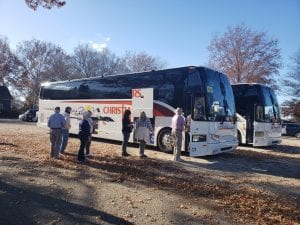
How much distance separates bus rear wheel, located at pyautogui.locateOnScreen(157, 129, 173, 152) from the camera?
15.5 m

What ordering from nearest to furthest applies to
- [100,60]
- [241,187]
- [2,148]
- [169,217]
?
1. [169,217]
2. [241,187]
3. [2,148]
4. [100,60]

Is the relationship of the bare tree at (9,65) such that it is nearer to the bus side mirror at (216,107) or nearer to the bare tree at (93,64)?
the bare tree at (93,64)

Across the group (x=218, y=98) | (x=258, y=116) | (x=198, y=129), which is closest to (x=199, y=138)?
(x=198, y=129)

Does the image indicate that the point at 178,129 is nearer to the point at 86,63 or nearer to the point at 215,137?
the point at 215,137

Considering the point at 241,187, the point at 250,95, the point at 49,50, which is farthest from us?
the point at 49,50

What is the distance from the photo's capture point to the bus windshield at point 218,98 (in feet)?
46.7

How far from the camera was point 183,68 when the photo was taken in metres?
15.0

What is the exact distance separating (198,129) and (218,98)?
163 centimetres

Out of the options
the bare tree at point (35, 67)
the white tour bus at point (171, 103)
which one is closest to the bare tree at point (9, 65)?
the bare tree at point (35, 67)

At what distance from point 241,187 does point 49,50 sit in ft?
211

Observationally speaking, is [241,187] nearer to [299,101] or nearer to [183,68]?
[183,68]

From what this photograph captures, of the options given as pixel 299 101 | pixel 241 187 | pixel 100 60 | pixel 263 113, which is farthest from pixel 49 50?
pixel 241 187

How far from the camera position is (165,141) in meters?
15.7

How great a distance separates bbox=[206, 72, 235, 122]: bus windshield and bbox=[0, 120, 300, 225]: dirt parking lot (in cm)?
196
